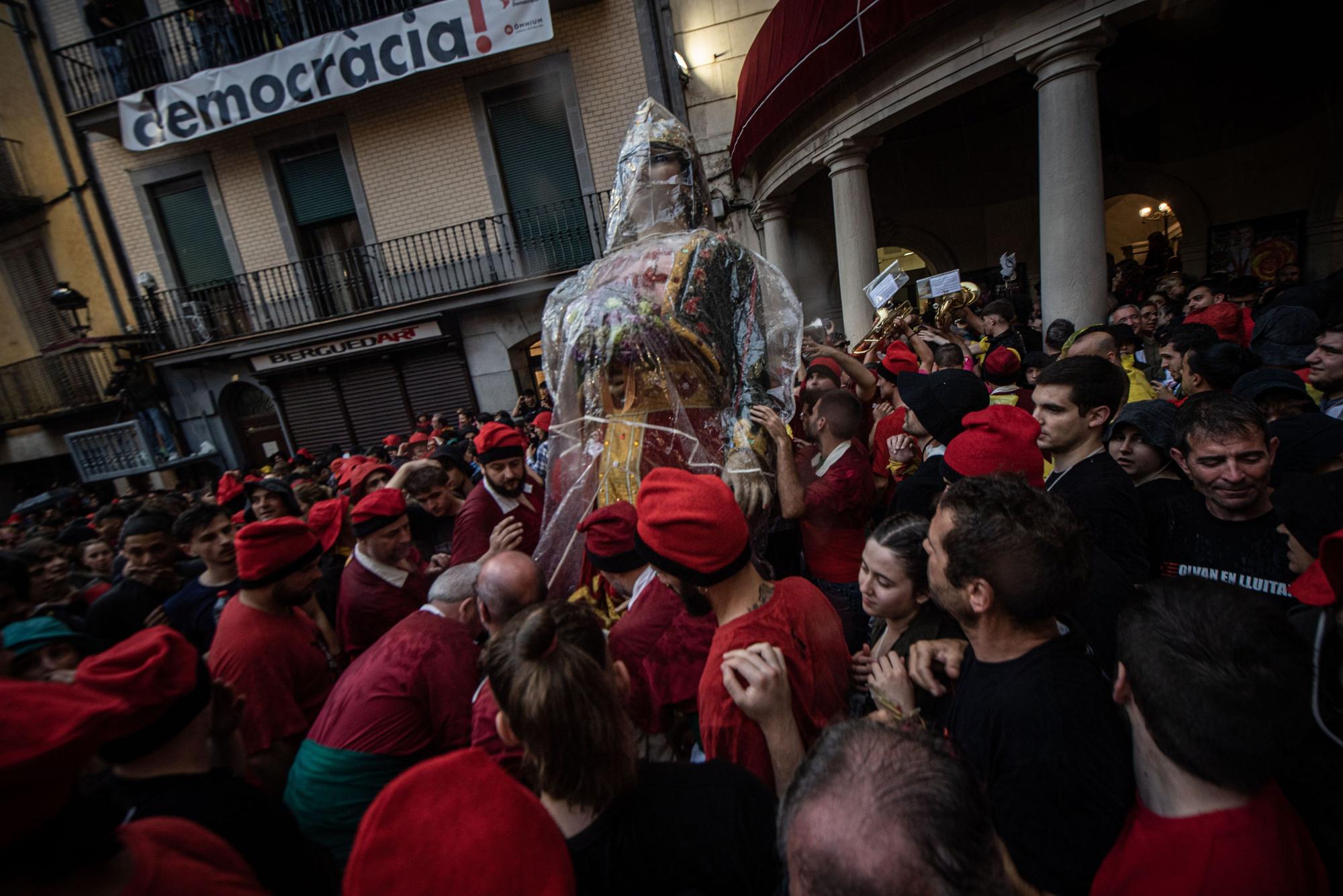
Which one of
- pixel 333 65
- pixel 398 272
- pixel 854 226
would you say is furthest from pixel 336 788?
pixel 333 65

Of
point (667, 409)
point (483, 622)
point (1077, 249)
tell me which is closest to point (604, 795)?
point (483, 622)

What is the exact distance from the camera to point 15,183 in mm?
12641

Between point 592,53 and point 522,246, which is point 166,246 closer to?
point 522,246

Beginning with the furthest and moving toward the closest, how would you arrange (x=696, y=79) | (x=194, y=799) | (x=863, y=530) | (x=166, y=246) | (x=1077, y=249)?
1. (x=166, y=246)
2. (x=696, y=79)
3. (x=1077, y=249)
4. (x=863, y=530)
5. (x=194, y=799)

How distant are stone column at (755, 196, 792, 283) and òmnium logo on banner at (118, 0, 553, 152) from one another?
14.6 feet

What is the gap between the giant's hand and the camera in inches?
90.4

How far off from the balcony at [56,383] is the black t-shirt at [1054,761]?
660 inches

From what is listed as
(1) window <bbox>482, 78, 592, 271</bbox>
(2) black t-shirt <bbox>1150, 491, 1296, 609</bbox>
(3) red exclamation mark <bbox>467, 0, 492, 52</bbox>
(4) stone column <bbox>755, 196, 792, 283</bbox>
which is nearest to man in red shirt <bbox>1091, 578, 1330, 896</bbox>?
(2) black t-shirt <bbox>1150, 491, 1296, 609</bbox>

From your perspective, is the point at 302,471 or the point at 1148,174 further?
the point at 1148,174

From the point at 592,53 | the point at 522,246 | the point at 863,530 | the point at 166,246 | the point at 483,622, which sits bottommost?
the point at 863,530

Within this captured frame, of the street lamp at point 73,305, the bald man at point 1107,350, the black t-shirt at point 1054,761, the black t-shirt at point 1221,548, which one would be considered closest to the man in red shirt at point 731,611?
the black t-shirt at point 1054,761

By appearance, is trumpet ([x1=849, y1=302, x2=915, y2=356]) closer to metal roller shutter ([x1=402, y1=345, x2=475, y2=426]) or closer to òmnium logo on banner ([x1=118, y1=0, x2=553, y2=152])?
òmnium logo on banner ([x1=118, y1=0, x2=553, y2=152])

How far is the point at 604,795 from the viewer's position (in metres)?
1.12

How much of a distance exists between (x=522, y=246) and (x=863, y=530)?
9839mm
